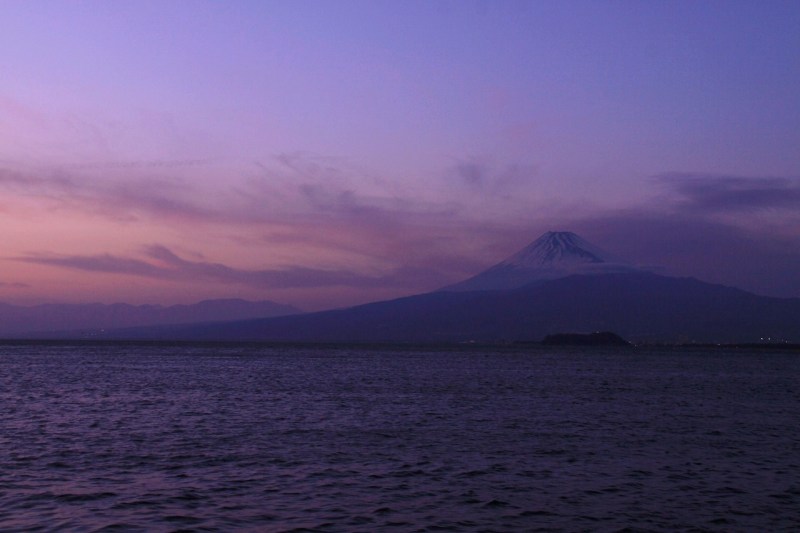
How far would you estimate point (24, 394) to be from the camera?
167 feet

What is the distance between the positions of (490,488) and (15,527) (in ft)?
36.9

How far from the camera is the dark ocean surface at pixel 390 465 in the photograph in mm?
18688

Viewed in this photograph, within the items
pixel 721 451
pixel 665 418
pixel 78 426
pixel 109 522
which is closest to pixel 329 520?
pixel 109 522

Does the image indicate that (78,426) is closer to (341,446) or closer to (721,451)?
(341,446)

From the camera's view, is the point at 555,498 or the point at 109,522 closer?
the point at 109,522

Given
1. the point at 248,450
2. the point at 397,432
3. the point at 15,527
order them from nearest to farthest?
the point at 15,527 → the point at 248,450 → the point at 397,432

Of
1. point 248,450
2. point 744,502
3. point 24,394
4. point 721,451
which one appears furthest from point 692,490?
point 24,394

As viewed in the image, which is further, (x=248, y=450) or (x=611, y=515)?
(x=248, y=450)

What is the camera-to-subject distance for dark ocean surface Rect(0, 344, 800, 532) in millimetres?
18688

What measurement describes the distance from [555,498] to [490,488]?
183cm

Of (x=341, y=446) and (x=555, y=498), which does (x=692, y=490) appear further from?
(x=341, y=446)

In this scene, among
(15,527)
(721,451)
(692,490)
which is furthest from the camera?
(721,451)

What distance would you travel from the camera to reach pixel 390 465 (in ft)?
82.4

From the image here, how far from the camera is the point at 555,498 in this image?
20859mm
